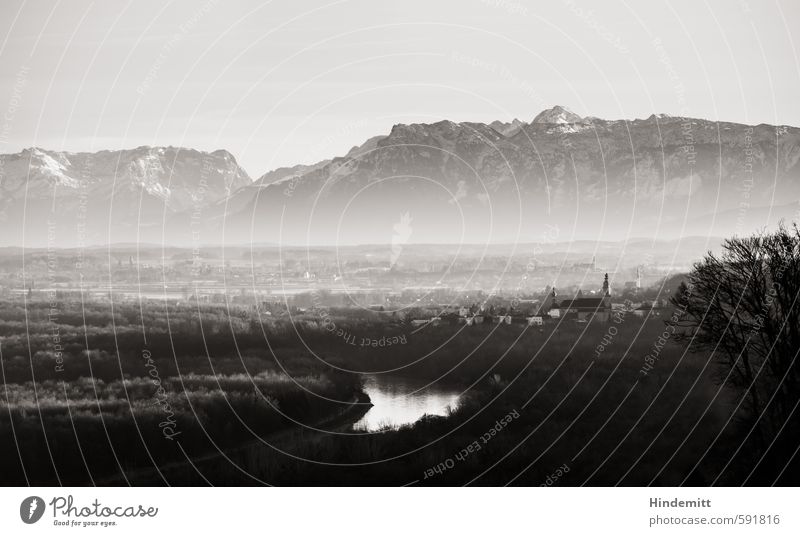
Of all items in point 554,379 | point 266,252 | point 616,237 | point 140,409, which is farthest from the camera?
point 616,237

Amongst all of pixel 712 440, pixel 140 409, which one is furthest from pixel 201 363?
pixel 712 440

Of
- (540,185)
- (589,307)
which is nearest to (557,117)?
(540,185)

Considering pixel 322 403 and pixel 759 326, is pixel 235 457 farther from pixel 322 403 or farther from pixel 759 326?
pixel 759 326

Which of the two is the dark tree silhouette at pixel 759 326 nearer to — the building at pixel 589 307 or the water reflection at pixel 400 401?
the water reflection at pixel 400 401

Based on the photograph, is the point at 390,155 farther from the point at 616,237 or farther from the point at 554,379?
the point at 554,379
